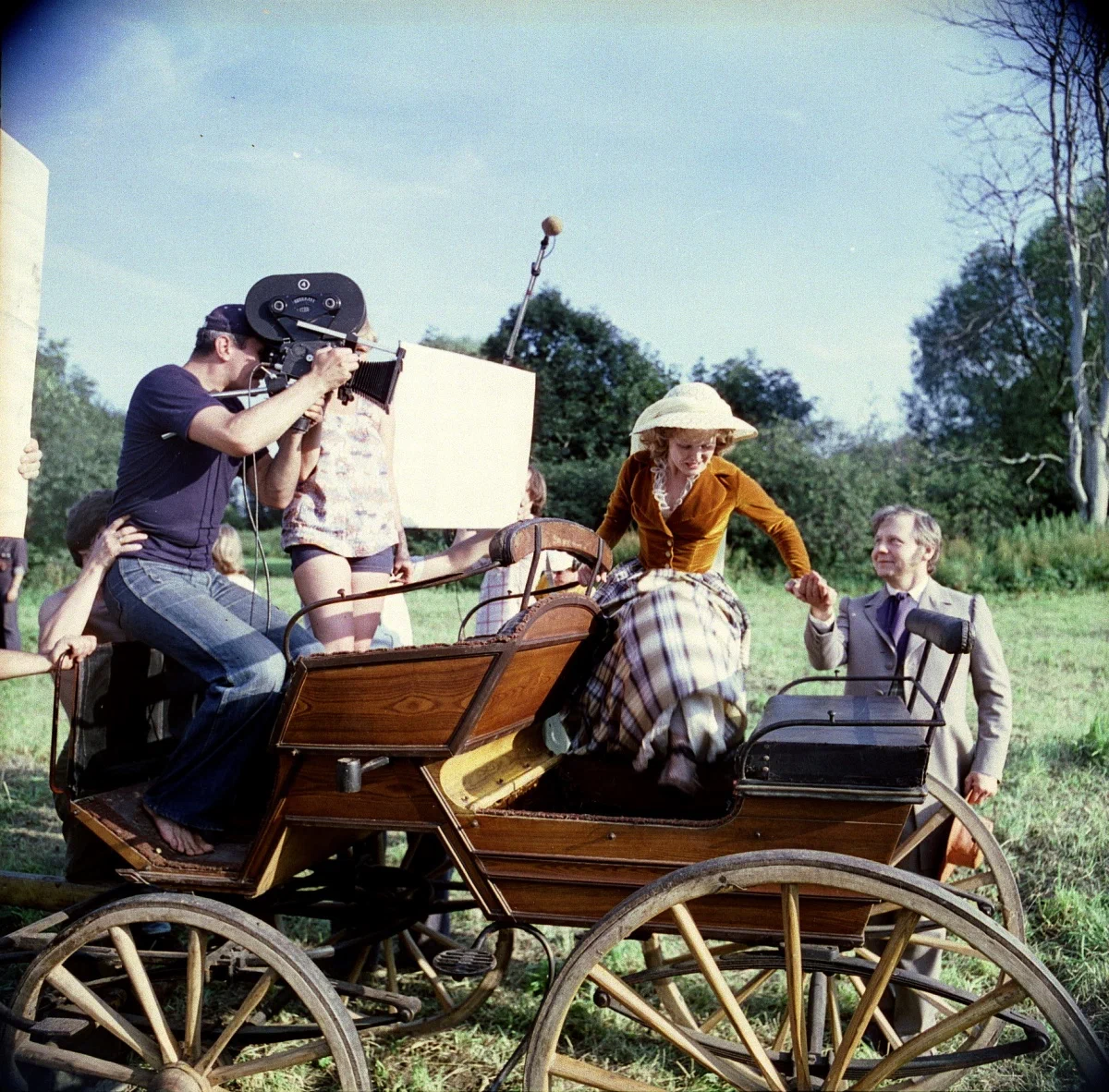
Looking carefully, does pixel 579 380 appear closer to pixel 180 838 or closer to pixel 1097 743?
pixel 1097 743

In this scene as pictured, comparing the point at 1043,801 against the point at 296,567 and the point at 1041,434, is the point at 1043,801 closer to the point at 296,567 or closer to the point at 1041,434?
the point at 296,567

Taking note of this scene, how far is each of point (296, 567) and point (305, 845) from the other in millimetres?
1169

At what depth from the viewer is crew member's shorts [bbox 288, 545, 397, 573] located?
3.60m

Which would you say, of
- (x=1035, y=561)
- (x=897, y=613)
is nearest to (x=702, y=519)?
(x=897, y=613)

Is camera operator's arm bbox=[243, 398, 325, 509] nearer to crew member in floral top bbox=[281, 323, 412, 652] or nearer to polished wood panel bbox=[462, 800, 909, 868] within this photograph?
crew member in floral top bbox=[281, 323, 412, 652]

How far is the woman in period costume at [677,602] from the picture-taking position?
2656 millimetres

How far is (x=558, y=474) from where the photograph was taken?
35.4ft

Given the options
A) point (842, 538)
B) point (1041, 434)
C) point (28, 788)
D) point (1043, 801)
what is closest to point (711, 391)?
point (1043, 801)

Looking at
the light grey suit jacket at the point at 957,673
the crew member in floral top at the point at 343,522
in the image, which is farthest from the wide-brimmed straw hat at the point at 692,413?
the crew member in floral top at the point at 343,522

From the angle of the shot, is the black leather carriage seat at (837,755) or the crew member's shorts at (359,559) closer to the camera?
the black leather carriage seat at (837,755)

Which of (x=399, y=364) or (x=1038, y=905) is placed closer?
(x=399, y=364)

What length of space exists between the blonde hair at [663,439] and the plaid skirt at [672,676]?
0.51 metres

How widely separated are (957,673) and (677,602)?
1084 millimetres

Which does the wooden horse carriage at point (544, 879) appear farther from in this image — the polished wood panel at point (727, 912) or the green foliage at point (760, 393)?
the green foliage at point (760, 393)
